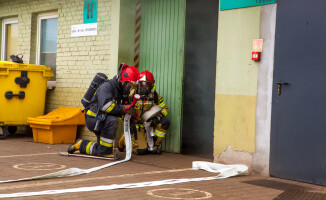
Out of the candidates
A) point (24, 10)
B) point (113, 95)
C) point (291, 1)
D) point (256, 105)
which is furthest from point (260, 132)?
point (24, 10)

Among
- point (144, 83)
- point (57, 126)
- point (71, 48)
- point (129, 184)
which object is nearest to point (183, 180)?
point (129, 184)

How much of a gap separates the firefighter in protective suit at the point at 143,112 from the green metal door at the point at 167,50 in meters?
0.48

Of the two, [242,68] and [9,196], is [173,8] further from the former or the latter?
[9,196]

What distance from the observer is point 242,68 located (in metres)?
7.81

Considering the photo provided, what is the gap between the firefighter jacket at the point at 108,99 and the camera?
819cm

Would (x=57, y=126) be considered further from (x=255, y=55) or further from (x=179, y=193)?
(x=179, y=193)

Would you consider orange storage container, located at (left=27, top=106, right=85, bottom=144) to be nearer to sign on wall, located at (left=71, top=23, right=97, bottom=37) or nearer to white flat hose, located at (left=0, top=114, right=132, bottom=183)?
sign on wall, located at (left=71, top=23, right=97, bottom=37)

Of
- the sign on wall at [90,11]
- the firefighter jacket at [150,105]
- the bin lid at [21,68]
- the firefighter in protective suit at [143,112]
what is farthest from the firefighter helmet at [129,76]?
the bin lid at [21,68]

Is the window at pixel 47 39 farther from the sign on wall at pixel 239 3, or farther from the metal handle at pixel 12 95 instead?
the sign on wall at pixel 239 3

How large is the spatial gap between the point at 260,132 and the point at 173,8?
3.74 meters

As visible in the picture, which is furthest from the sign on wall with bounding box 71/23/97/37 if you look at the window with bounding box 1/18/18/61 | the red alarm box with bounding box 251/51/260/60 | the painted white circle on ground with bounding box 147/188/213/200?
the painted white circle on ground with bounding box 147/188/213/200

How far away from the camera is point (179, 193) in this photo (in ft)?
19.0

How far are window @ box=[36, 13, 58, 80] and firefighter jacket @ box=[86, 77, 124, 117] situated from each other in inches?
163

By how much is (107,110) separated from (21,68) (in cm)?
399
